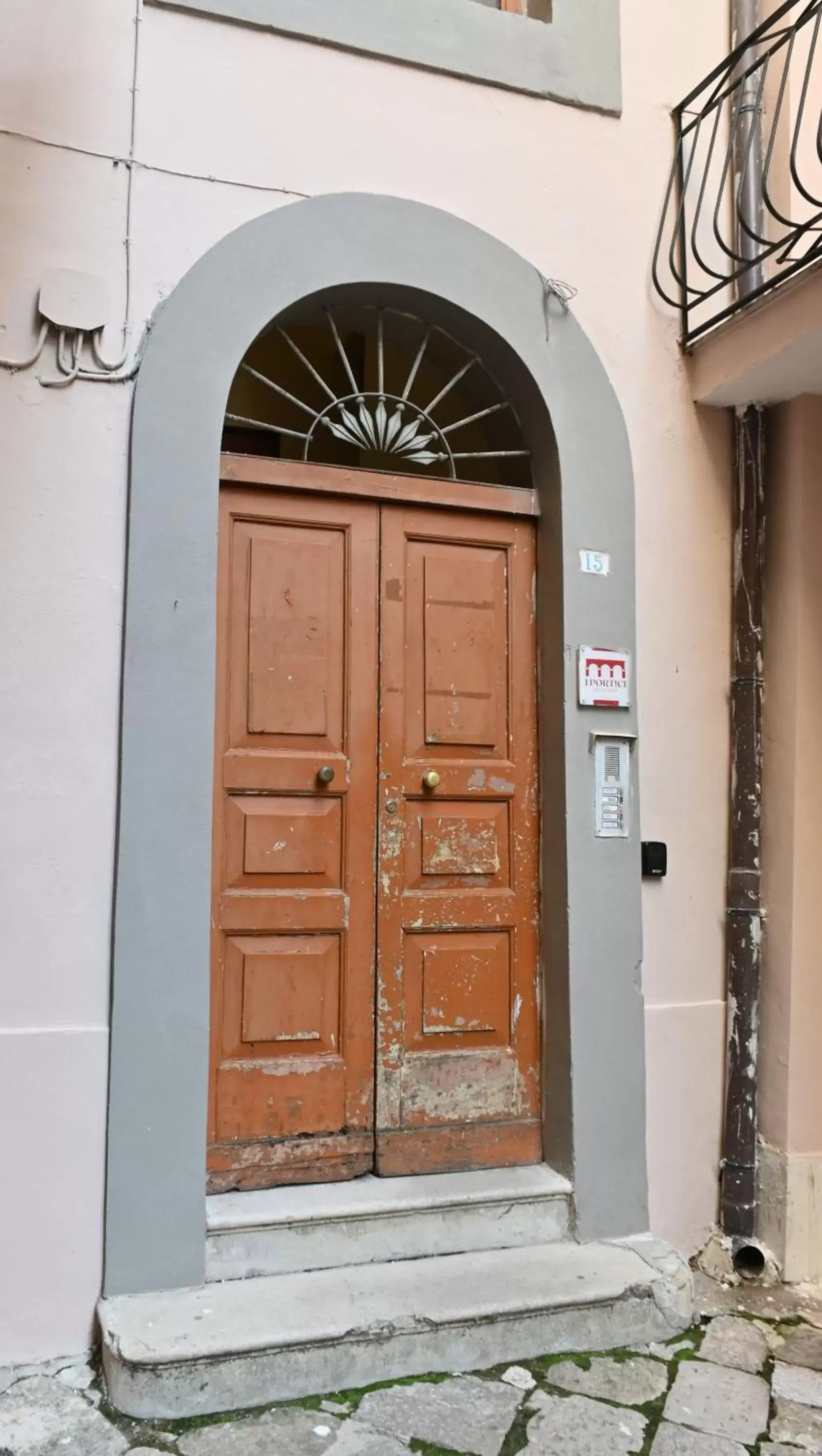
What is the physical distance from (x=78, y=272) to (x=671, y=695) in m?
2.39

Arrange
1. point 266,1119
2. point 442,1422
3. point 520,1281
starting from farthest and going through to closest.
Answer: point 266,1119 → point 520,1281 → point 442,1422

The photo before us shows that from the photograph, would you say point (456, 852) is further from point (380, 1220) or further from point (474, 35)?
point (474, 35)

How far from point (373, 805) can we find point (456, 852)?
0.34 meters

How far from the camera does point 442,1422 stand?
2684 mm

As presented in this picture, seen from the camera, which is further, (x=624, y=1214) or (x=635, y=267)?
(x=635, y=267)

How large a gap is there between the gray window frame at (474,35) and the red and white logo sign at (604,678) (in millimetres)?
2041

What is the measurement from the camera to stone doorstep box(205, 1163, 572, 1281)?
3111mm

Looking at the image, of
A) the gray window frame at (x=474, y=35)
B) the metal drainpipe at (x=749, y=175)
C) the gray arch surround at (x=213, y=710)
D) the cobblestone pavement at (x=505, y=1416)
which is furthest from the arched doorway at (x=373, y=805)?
the metal drainpipe at (x=749, y=175)

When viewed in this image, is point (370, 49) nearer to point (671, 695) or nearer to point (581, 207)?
point (581, 207)

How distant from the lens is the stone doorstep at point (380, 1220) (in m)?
3.11

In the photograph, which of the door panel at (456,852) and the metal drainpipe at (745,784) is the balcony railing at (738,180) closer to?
the metal drainpipe at (745,784)

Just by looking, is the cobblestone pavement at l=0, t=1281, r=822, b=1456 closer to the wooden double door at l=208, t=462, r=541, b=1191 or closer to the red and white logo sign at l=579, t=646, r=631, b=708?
the wooden double door at l=208, t=462, r=541, b=1191

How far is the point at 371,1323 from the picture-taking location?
2859mm

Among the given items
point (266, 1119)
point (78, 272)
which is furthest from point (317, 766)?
point (78, 272)
